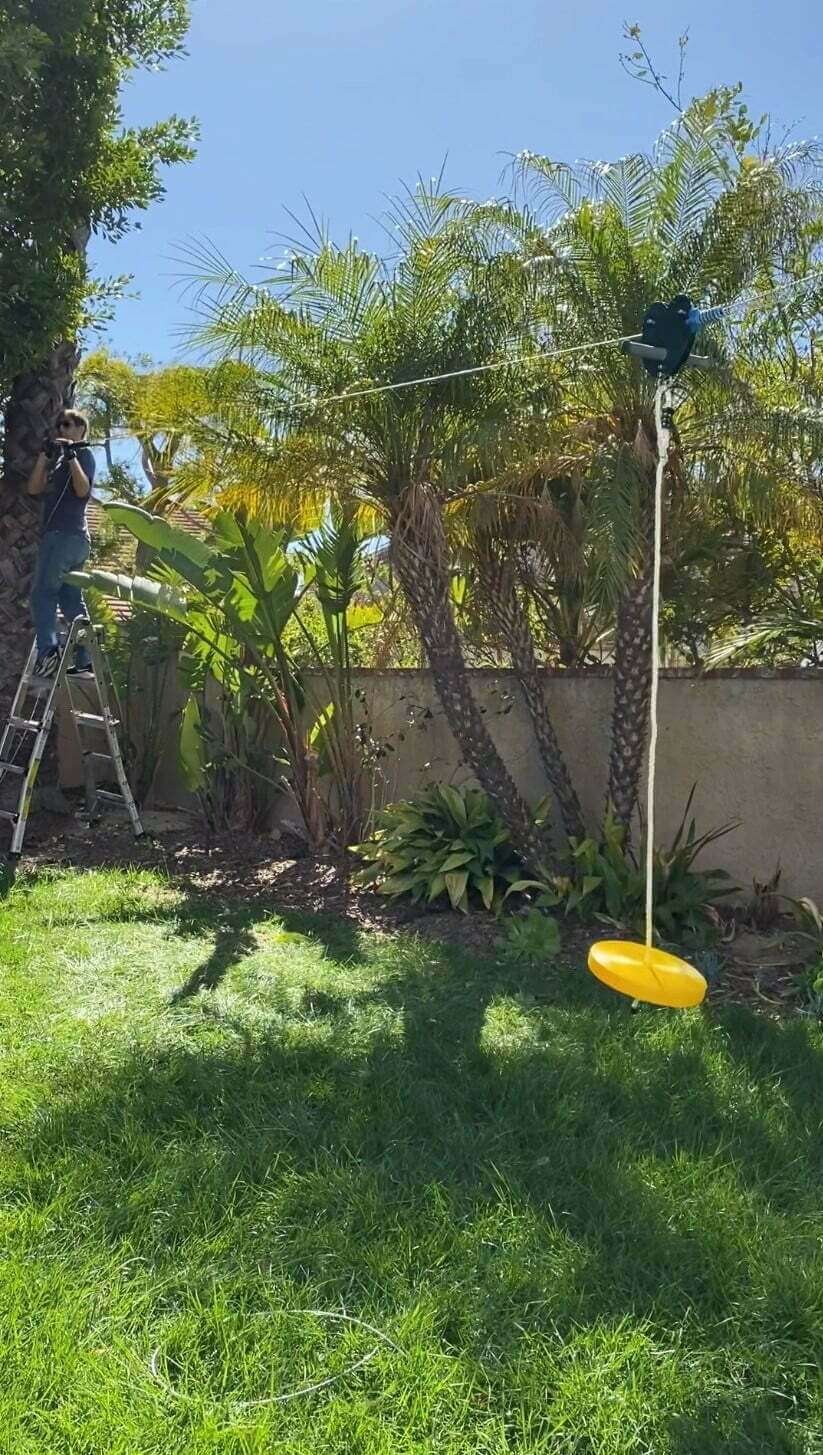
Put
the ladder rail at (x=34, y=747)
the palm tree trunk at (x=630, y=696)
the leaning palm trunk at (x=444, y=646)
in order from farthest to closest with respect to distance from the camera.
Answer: the ladder rail at (x=34, y=747) → the leaning palm trunk at (x=444, y=646) → the palm tree trunk at (x=630, y=696)

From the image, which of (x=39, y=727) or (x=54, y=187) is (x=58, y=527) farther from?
(x=54, y=187)

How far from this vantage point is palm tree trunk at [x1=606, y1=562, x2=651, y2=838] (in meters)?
6.15

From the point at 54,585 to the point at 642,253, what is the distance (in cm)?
468

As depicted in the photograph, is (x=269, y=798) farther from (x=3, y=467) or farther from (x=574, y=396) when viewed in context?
(x=574, y=396)

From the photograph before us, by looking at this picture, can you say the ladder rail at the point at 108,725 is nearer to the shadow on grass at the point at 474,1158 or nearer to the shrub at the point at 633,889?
the shrub at the point at 633,889

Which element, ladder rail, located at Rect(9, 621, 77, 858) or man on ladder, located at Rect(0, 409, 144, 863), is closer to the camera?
ladder rail, located at Rect(9, 621, 77, 858)

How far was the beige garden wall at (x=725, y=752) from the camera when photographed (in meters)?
6.20

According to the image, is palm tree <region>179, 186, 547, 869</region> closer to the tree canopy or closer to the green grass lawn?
the tree canopy

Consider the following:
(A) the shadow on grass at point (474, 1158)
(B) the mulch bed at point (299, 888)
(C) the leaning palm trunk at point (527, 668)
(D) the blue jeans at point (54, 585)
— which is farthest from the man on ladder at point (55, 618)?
(A) the shadow on grass at point (474, 1158)

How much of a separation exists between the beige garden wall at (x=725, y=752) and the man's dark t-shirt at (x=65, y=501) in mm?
3024

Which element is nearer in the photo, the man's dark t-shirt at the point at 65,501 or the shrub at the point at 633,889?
the shrub at the point at 633,889

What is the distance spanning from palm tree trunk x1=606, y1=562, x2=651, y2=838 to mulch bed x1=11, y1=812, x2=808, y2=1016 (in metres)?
0.90

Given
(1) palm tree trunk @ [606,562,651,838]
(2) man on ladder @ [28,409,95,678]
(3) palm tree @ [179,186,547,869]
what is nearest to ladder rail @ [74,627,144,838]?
(2) man on ladder @ [28,409,95,678]

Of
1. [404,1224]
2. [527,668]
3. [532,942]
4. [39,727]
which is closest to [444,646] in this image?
[527,668]
